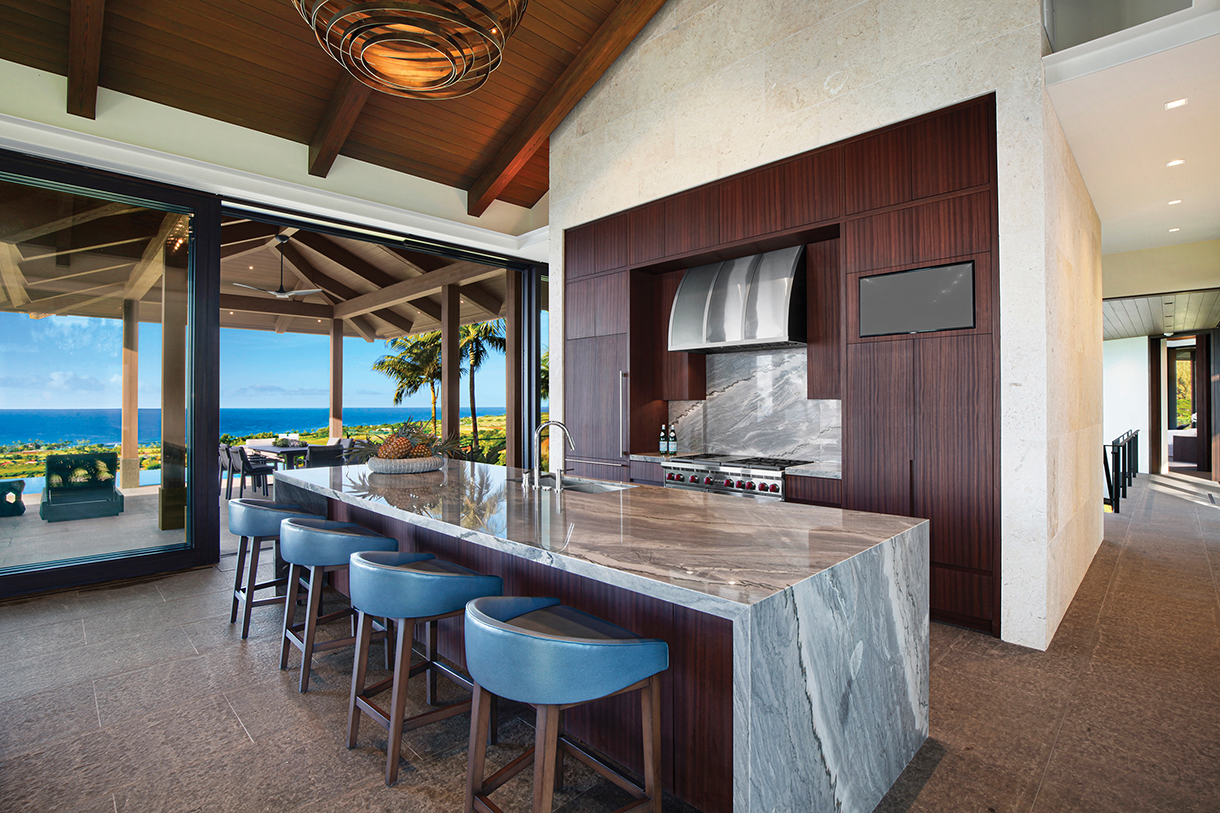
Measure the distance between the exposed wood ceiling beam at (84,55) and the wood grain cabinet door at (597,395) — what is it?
12.2 ft

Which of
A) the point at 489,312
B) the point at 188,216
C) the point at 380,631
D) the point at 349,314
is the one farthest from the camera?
the point at 349,314

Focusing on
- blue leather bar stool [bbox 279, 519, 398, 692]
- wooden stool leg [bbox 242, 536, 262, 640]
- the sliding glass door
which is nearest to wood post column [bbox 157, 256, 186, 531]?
the sliding glass door

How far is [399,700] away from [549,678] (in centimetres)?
87

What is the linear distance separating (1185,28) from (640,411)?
12.3ft

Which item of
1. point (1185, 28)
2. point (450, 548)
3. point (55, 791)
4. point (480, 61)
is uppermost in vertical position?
point (1185, 28)

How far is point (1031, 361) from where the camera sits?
2898mm

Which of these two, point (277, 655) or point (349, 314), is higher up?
point (349, 314)

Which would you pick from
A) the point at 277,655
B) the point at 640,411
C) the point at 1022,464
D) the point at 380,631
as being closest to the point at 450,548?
the point at 380,631

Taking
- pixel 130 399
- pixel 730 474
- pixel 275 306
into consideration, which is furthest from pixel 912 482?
pixel 275 306

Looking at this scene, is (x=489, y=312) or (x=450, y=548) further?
(x=489, y=312)

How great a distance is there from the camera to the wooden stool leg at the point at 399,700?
6.28ft

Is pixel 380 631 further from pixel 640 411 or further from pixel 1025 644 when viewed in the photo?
pixel 1025 644

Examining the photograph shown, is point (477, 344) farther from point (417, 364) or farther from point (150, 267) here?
point (150, 267)

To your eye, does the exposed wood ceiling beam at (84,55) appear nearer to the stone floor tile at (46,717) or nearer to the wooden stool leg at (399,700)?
the stone floor tile at (46,717)
